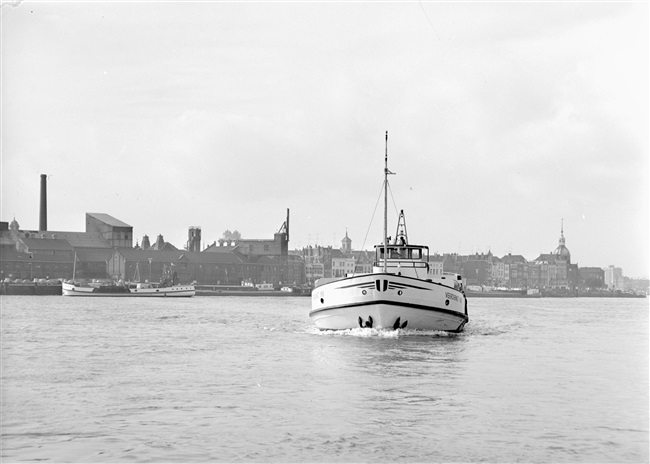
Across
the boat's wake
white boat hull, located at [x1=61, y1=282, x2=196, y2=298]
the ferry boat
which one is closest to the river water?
the boat's wake

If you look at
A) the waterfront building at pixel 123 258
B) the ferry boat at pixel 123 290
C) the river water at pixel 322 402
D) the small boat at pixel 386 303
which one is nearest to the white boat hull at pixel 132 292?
the ferry boat at pixel 123 290

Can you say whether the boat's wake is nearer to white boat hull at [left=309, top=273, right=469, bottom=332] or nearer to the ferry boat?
white boat hull at [left=309, top=273, right=469, bottom=332]

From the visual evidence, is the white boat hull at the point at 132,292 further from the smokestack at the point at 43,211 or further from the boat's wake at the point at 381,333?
the boat's wake at the point at 381,333

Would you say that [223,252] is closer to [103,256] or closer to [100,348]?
[103,256]

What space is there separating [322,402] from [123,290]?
114689 mm

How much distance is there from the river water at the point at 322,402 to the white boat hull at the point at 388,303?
5.96 ft

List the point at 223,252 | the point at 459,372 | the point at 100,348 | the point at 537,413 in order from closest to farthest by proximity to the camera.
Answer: the point at 537,413
the point at 459,372
the point at 100,348
the point at 223,252

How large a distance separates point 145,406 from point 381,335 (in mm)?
17959

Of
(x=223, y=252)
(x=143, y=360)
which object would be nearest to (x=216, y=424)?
(x=143, y=360)

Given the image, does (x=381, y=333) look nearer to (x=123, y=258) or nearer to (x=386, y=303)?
(x=386, y=303)

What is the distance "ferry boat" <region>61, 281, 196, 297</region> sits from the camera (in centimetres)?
12525

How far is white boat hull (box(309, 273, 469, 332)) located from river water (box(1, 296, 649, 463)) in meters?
1.82

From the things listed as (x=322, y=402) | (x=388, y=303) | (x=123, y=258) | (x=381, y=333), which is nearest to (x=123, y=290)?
(x=123, y=258)

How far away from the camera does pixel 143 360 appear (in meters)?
27.2
